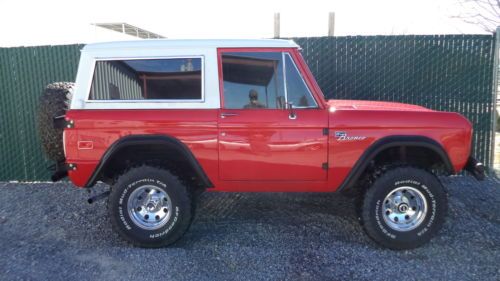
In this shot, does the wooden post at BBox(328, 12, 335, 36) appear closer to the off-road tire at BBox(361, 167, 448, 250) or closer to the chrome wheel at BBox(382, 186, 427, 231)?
the off-road tire at BBox(361, 167, 448, 250)

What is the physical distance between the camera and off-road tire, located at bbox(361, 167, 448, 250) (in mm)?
3432

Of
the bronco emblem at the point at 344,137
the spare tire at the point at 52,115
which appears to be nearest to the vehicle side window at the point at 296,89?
the bronco emblem at the point at 344,137

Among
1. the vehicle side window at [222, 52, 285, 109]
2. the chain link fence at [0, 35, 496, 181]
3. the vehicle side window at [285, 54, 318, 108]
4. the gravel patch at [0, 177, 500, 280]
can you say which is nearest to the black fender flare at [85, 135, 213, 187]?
the vehicle side window at [222, 52, 285, 109]

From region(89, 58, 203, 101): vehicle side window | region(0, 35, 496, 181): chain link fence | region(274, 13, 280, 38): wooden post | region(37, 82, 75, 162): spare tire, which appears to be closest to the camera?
region(89, 58, 203, 101): vehicle side window

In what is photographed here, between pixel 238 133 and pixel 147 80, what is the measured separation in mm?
1055

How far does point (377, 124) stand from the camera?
340 centimetres

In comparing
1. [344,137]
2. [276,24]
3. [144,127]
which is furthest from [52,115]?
[276,24]

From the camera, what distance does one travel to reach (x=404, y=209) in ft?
11.6

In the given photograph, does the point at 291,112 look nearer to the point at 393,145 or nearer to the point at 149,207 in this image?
the point at 393,145

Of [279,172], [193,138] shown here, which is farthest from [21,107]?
[279,172]

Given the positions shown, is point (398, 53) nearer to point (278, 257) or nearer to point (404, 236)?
point (404, 236)

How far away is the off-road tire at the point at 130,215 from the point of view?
137 inches

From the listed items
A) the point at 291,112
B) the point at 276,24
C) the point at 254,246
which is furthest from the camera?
the point at 276,24

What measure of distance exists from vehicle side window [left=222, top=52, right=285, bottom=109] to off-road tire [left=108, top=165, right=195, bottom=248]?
967mm
